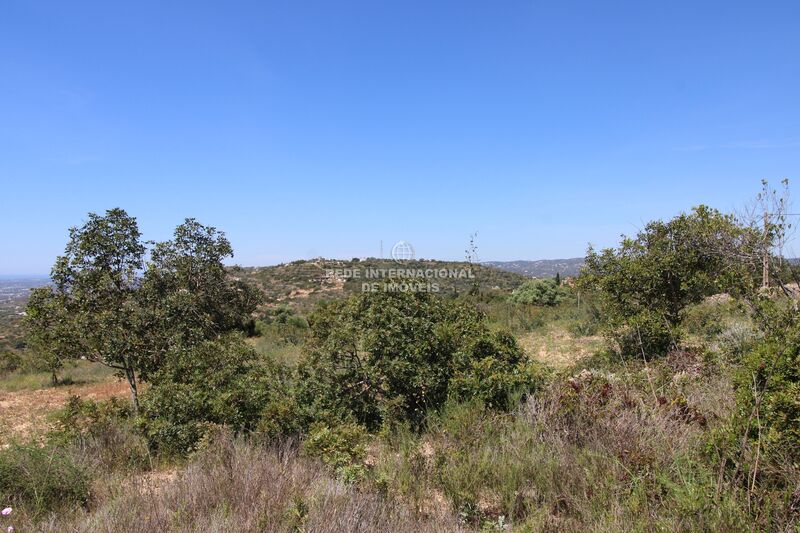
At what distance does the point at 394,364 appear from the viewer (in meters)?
5.23

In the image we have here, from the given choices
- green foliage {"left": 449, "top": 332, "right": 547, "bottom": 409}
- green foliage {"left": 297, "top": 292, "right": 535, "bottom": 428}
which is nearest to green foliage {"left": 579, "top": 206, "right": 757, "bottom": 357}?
green foliage {"left": 449, "top": 332, "right": 547, "bottom": 409}

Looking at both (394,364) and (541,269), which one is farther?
(541,269)

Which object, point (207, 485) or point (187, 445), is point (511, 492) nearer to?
point (207, 485)

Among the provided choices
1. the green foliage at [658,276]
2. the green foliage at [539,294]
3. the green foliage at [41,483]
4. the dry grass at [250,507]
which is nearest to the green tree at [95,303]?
the green foliage at [41,483]

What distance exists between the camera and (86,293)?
7.37m

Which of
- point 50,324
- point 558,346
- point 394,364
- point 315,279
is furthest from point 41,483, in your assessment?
point 315,279

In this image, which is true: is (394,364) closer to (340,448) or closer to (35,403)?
(340,448)

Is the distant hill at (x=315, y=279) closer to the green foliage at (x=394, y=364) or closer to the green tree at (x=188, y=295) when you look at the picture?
the green tree at (x=188, y=295)

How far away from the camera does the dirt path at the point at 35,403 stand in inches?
338

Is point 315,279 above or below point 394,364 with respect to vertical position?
above

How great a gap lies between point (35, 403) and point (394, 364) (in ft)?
38.2

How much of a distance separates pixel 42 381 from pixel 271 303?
65.6 ft

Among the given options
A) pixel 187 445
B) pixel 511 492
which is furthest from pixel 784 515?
pixel 187 445

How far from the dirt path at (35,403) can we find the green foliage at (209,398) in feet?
13.2
